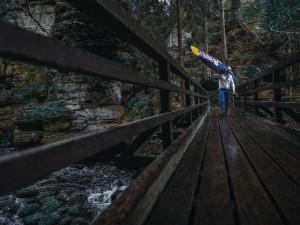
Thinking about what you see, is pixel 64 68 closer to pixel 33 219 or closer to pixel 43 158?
pixel 43 158

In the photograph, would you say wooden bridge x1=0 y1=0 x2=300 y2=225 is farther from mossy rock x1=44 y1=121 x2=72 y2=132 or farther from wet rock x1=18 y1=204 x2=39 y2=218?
mossy rock x1=44 y1=121 x2=72 y2=132

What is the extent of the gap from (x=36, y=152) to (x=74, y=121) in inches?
401

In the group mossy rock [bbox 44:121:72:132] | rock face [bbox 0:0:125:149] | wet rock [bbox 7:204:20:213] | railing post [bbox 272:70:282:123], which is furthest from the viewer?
mossy rock [bbox 44:121:72:132]

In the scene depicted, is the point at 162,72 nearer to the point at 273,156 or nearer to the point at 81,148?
the point at 273,156

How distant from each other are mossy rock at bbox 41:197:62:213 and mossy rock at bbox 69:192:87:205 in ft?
0.90

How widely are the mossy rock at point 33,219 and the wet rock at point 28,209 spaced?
30 centimetres

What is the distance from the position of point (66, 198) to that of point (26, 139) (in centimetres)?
547

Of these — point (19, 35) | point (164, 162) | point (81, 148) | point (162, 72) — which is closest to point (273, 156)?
point (164, 162)

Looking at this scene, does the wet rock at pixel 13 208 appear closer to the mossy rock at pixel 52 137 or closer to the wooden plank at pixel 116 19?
the mossy rock at pixel 52 137

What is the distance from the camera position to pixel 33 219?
13.8 feet

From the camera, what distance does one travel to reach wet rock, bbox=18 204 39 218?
14.8 ft

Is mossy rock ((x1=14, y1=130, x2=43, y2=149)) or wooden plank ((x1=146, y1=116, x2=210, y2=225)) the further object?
mossy rock ((x1=14, y1=130, x2=43, y2=149))

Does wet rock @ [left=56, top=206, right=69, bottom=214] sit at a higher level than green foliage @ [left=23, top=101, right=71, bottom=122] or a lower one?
lower

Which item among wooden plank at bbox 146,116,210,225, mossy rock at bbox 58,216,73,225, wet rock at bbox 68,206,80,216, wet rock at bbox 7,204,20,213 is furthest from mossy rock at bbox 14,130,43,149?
wooden plank at bbox 146,116,210,225
